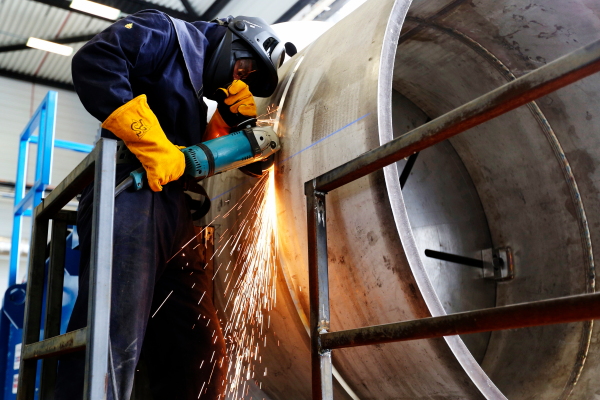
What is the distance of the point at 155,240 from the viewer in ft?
6.25

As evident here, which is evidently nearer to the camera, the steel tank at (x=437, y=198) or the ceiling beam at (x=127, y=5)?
the steel tank at (x=437, y=198)

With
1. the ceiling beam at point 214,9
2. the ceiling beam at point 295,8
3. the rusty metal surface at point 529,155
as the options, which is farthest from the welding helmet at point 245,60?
the ceiling beam at point 214,9

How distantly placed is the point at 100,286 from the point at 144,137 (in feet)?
1.71

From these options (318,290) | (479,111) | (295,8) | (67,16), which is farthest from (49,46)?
(479,111)

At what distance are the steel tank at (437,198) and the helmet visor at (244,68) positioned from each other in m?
0.13

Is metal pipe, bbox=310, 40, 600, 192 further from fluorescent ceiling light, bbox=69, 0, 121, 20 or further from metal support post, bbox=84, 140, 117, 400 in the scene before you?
fluorescent ceiling light, bbox=69, 0, 121, 20

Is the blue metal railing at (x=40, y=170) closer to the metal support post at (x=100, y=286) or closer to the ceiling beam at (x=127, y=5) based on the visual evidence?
the metal support post at (x=100, y=286)

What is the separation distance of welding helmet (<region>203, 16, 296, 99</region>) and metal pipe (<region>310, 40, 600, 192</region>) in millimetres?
759

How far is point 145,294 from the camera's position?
6.05ft

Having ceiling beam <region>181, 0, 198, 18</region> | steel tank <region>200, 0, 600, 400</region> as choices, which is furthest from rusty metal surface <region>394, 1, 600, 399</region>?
ceiling beam <region>181, 0, 198, 18</region>

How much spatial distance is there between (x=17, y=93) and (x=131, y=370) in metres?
Answer: 9.82

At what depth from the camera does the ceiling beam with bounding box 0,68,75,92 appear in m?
10.2

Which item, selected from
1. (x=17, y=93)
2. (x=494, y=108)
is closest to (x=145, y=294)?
(x=494, y=108)

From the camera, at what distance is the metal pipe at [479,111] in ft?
3.42
